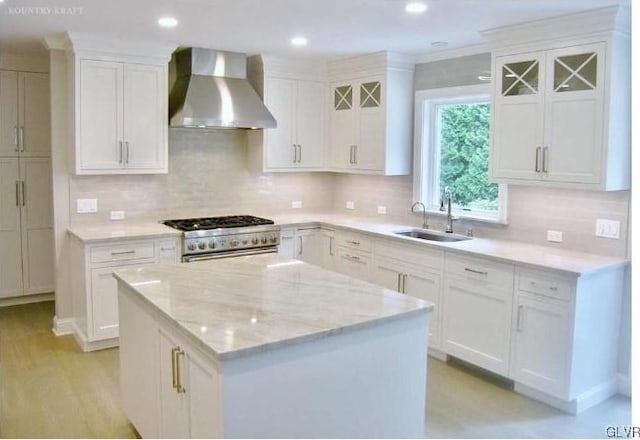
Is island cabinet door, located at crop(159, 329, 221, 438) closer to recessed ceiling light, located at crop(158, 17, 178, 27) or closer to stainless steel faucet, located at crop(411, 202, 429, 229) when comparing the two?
recessed ceiling light, located at crop(158, 17, 178, 27)

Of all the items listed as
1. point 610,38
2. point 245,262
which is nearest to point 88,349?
point 245,262

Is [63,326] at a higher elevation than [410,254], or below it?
below

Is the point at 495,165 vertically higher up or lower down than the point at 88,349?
higher up

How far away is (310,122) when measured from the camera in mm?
5781

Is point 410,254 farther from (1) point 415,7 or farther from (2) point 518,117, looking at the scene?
(1) point 415,7

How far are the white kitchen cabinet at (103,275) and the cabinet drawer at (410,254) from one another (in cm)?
172

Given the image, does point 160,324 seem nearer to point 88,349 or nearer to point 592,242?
point 88,349

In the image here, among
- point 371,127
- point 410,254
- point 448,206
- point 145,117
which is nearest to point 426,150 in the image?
point 371,127

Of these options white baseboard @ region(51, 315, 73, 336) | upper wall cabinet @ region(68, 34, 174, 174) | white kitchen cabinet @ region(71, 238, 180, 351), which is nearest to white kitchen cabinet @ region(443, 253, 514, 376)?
white kitchen cabinet @ region(71, 238, 180, 351)

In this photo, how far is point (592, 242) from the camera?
3.96m

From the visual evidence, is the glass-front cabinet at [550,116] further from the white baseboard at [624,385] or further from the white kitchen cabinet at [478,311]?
the white baseboard at [624,385]

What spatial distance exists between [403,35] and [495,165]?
1.22 meters

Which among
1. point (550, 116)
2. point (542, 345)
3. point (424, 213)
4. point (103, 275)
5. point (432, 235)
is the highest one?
point (550, 116)

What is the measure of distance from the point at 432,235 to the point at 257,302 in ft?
8.71
